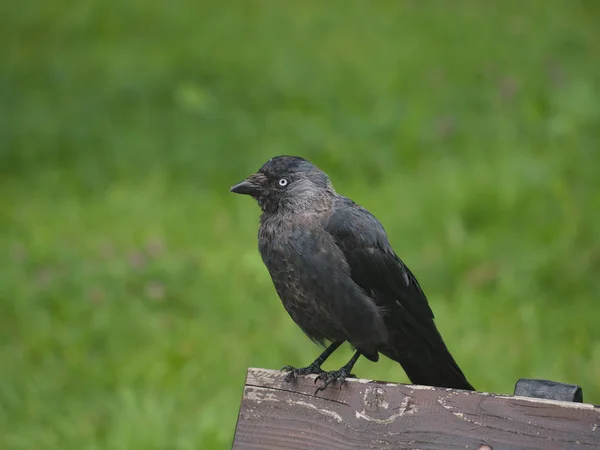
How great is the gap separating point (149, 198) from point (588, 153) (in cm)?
401

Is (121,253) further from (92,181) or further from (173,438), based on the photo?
(173,438)

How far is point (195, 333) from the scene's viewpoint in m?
6.43

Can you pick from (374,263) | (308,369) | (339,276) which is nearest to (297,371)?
(308,369)

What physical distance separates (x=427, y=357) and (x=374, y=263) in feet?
1.29

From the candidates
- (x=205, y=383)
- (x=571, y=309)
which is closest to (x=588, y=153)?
(x=571, y=309)

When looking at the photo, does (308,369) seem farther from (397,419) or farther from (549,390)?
(549,390)

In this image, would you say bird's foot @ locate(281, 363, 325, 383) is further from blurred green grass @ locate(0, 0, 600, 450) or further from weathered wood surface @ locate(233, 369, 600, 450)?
blurred green grass @ locate(0, 0, 600, 450)

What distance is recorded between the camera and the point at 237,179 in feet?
29.6

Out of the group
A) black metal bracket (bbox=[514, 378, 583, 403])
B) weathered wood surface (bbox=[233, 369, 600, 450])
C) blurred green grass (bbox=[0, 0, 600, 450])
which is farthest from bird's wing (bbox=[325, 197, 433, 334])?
blurred green grass (bbox=[0, 0, 600, 450])

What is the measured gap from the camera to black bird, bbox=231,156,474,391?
10.5 ft

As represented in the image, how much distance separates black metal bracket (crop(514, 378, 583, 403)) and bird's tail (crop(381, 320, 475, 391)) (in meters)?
1.18

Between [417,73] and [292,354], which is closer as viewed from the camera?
[292,354]

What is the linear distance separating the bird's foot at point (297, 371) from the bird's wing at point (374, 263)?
375 millimetres

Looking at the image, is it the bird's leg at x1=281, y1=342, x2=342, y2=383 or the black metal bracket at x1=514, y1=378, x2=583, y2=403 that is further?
the bird's leg at x1=281, y1=342, x2=342, y2=383
